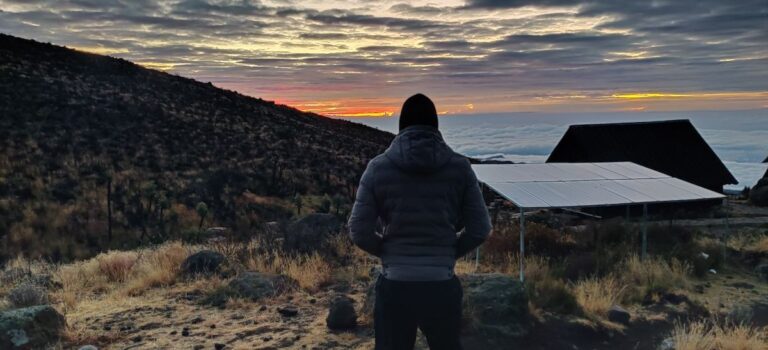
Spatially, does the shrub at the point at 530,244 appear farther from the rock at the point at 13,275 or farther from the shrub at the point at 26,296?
the rock at the point at 13,275

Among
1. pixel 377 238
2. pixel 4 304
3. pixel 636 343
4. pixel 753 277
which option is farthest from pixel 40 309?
pixel 753 277

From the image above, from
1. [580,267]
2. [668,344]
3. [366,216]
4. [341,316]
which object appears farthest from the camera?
[580,267]

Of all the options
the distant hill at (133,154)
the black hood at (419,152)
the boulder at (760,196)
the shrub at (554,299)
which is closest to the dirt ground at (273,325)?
the shrub at (554,299)

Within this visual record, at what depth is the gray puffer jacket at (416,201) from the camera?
3271 millimetres

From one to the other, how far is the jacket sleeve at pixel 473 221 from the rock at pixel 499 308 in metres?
3.42

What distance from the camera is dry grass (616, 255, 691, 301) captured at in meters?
9.12

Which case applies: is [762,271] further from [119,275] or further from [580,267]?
[119,275]

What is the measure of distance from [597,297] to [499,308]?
1.91m

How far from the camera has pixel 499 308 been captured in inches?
266

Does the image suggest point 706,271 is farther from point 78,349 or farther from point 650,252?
point 78,349

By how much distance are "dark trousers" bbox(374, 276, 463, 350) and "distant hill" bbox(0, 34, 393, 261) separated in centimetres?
1368

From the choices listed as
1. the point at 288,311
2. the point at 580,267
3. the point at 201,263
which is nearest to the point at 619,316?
the point at 580,267

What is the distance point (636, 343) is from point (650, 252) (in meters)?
6.00

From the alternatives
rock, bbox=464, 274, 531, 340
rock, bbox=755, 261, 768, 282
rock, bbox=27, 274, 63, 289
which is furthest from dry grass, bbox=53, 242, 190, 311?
rock, bbox=755, 261, 768, 282
